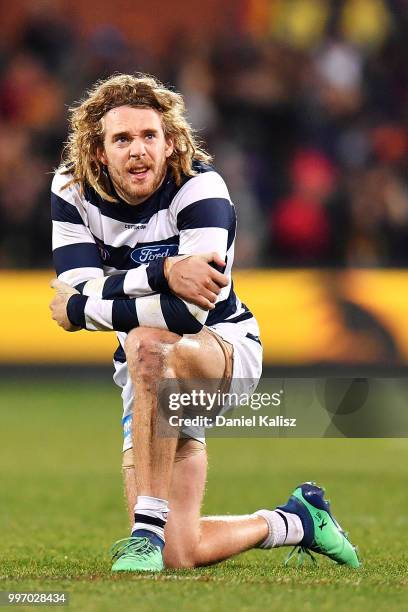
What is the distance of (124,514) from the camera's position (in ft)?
23.9

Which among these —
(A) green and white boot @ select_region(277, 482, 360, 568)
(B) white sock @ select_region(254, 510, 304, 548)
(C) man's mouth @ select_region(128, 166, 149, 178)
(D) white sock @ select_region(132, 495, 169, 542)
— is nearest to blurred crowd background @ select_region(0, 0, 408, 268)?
(A) green and white boot @ select_region(277, 482, 360, 568)

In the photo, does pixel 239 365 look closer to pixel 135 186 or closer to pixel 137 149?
pixel 135 186

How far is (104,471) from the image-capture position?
9.04 metres

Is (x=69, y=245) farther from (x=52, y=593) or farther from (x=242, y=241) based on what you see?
(x=242, y=241)

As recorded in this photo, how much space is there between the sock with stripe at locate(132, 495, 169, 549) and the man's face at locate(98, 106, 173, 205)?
121cm

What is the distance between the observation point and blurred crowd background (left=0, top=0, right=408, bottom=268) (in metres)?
14.0

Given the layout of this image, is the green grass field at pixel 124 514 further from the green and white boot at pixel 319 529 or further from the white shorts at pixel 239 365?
the white shorts at pixel 239 365

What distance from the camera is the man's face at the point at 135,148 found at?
5258 millimetres

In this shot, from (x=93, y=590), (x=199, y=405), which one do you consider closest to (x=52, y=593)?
(x=93, y=590)

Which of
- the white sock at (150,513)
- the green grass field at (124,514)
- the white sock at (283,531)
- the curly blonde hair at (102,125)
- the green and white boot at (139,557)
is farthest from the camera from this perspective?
the white sock at (283,531)

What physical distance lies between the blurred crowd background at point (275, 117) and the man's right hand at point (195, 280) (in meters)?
8.73

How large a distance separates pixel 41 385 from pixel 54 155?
243cm

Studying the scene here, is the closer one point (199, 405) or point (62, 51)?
point (199, 405)

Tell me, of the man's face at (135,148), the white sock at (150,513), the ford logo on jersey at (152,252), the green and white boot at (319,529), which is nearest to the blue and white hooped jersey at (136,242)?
the ford logo on jersey at (152,252)
